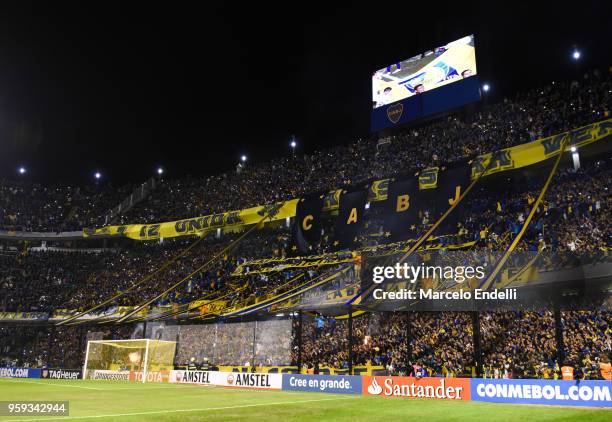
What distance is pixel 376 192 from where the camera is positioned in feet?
118

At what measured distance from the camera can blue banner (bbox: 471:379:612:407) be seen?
17.3 metres

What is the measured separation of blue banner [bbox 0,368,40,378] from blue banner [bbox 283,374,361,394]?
2461cm

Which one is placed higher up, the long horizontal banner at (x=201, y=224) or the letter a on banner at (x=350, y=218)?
the long horizontal banner at (x=201, y=224)

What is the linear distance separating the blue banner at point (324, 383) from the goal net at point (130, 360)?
36.4ft

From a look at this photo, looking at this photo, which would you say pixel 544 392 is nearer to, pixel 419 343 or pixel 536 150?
pixel 419 343

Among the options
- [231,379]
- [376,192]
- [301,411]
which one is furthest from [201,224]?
[301,411]

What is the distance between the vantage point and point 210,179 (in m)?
54.1

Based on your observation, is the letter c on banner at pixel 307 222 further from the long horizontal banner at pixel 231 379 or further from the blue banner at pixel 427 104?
the long horizontal banner at pixel 231 379

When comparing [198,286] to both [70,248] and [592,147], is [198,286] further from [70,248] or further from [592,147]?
[592,147]

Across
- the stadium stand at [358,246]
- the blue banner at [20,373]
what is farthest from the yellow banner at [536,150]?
the blue banner at [20,373]

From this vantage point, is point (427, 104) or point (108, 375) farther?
point (427, 104)

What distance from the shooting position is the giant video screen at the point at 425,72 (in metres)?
35.9

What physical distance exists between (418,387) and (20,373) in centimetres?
3335

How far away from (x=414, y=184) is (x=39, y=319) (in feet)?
117
